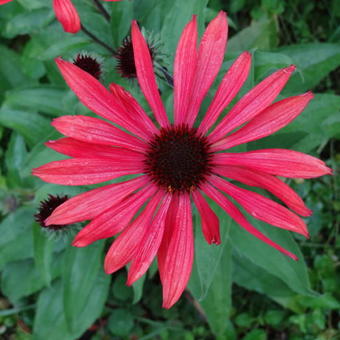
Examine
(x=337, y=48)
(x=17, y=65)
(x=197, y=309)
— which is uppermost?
(x=17, y=65)

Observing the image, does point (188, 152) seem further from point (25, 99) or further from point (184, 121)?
point (25, 99)

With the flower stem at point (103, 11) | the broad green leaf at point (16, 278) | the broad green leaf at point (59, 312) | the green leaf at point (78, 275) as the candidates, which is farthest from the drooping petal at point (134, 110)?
the broad green leaf at point (16, 278)

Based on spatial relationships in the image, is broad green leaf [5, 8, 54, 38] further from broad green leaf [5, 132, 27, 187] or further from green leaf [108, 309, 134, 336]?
green leaf [108, 309, 134, 336]

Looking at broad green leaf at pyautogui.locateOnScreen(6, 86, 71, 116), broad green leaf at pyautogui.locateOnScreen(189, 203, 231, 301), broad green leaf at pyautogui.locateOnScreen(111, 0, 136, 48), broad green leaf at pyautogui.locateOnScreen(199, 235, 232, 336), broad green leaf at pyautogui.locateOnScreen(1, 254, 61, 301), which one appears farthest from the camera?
broad green leaf at pyautogui.locateOnScreen(1, 254, 61, 301)

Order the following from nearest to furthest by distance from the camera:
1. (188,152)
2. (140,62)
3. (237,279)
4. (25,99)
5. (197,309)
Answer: (140,62) → (188,152) → (25,99) → (237,279) → (197,309)

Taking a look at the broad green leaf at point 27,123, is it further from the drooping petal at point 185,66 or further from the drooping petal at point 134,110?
the drooping petal at point 185,66

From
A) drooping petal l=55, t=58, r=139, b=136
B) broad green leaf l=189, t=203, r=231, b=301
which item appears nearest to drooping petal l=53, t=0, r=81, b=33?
drooping petal l=55, t=58, r=139, b=136

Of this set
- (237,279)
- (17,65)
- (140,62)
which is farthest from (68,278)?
(17,65)
